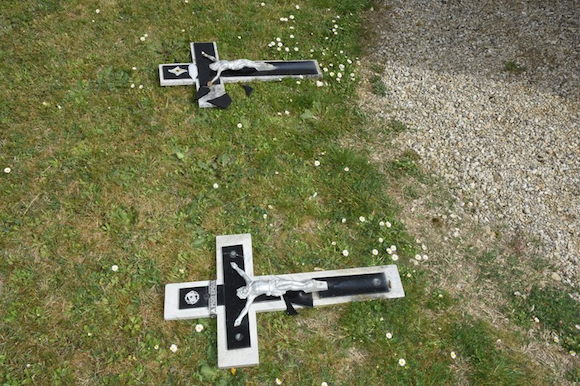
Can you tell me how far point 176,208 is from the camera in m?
4.42

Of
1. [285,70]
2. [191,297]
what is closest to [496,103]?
[285,70]

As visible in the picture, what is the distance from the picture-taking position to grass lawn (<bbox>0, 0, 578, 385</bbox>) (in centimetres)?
365

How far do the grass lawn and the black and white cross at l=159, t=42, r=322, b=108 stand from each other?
118 mm

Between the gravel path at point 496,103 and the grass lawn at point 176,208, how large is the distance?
0.57 meters

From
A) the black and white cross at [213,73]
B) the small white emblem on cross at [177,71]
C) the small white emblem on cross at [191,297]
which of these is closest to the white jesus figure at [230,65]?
the black and white cross at [213,73]

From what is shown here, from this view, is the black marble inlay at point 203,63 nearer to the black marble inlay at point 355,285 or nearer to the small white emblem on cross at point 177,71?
the small white emblem on cross at point 177,71

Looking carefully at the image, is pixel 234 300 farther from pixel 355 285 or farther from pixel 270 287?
pixel 355 285

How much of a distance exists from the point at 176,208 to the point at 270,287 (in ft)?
4.54

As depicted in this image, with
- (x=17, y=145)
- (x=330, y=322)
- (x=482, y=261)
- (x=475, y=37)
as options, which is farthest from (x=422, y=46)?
(x=17, y=145)

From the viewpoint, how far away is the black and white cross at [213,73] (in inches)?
204

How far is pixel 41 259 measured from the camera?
13.1 feet

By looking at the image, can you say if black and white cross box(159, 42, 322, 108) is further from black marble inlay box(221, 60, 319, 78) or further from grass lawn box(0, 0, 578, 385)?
grass lawn box(0, 0, 578, 385)

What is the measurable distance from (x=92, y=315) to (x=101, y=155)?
1.77 metres

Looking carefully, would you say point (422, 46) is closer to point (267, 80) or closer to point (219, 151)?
point (267, 80)
